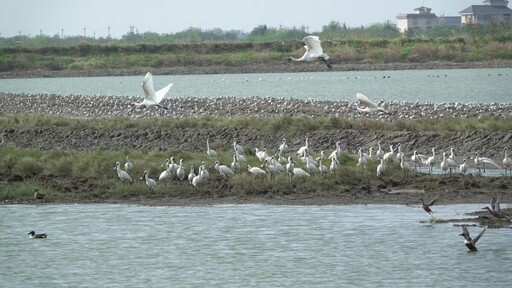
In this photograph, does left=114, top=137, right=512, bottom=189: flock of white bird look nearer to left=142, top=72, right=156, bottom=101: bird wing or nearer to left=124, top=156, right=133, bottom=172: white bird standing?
left=124, top=156, right=133, bottom=172: white bird standing

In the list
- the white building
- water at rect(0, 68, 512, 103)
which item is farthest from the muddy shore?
the white building

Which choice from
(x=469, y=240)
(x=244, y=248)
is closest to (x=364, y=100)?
(x=244, y=248)

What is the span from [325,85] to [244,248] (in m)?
48.4

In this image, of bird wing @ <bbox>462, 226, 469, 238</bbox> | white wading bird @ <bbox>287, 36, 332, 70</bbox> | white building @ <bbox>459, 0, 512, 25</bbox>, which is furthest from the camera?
white building @ <bbox>459, 0, 512, 25</bbox>

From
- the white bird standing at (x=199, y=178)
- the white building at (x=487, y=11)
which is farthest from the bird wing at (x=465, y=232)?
the white building at (x=487, y=11)

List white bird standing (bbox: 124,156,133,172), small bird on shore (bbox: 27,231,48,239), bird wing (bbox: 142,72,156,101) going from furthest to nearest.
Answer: bird wing (bbox: 142,72,156,101) → white bird standing (bbox: 124,156,133,172) → small bird on shore (bbox: 27,231,48,239)

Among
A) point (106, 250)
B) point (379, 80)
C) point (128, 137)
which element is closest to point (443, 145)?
point (128, 137)

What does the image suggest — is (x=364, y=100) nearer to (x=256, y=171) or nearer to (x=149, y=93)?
(x=149, y=93)

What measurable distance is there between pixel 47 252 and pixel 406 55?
72799 mm

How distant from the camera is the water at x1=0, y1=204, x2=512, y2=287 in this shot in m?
16.8

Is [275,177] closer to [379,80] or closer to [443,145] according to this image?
[443,145]

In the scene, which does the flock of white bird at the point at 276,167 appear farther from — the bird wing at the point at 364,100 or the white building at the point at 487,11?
the white building at the point at 487,11

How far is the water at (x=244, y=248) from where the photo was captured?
16.8 meters

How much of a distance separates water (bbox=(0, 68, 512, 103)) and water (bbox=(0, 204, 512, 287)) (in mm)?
27487
